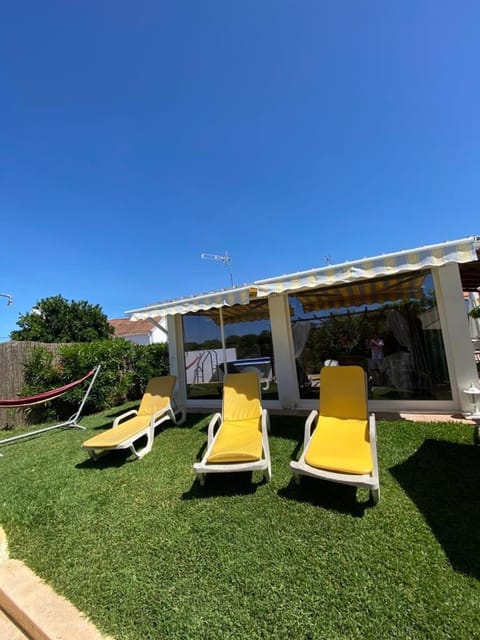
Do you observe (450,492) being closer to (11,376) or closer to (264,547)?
(264,547)

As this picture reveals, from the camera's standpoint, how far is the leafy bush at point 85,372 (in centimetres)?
1477

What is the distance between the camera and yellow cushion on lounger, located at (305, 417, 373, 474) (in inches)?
216

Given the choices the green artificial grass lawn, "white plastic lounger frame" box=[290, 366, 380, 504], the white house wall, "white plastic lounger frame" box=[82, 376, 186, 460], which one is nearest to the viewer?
the green artificial grass lawn

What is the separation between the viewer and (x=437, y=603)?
3.31 metres

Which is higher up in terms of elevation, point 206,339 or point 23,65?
point 23,65

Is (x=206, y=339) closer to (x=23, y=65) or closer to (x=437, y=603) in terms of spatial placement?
(x=437, y=603)

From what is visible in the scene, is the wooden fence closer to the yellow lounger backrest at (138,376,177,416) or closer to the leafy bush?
the leafy bush

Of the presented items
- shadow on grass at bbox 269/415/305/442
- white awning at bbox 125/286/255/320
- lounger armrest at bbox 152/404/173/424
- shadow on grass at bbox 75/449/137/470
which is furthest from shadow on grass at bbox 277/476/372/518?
white awning at bbox 125/286/255/320

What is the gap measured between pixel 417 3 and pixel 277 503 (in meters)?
15.7

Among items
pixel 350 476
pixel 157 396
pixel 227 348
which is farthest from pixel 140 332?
pixel 350 476

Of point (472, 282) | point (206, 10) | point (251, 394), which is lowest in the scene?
point (251, 394)

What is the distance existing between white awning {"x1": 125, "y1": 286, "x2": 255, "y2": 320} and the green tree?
25.2 m

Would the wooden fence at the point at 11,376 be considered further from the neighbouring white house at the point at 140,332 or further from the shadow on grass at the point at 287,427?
the neighbouring white house at the point at 140,332

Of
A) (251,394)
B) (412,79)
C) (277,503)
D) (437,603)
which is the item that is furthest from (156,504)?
(412,79)
